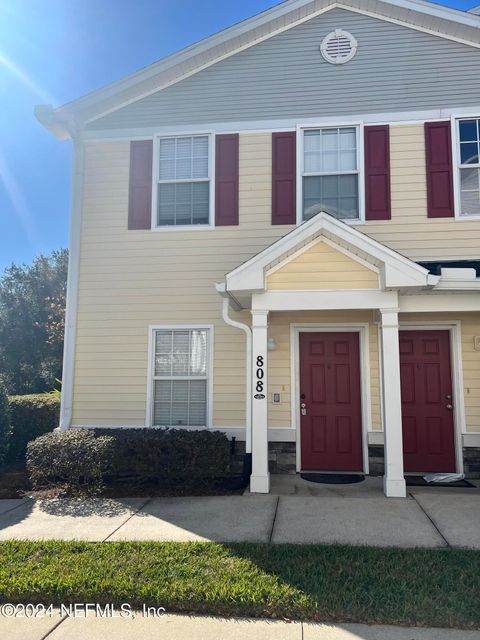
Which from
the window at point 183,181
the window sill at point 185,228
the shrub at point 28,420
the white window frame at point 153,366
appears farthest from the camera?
the shrub at point 28,420

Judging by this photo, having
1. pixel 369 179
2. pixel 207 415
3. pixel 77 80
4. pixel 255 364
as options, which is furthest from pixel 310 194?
pixel 77 80

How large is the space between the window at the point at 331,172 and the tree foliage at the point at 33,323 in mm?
13188

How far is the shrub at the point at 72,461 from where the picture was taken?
243 inches

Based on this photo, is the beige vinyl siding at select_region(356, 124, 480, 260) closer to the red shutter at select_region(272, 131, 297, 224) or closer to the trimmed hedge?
the red shutter at select_region(272, 131, 297, 224)

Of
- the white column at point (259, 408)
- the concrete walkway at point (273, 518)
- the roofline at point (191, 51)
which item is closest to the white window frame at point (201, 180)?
the roofline at point (191, 51)

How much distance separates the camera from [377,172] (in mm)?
7371

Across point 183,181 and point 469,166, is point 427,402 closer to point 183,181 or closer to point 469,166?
point 469,166

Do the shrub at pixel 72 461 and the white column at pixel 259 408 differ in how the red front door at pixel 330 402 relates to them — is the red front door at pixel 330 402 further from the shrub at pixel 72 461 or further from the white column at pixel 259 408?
the shrub at pixel 72 461

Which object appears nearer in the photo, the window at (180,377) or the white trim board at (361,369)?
the white trim board at (361,369)

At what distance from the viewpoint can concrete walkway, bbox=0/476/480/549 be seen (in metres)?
4.48

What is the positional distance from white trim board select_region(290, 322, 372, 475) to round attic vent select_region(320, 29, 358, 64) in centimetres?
456

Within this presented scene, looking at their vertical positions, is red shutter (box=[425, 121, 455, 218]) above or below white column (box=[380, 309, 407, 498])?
above

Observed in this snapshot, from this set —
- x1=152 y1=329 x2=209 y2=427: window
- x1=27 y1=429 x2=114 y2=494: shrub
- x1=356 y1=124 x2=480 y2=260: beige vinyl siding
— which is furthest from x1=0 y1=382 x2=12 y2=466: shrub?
x1=356 y1=124 x2=480 y2=260: beige vinyl siding

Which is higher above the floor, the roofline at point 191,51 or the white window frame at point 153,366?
the roofline at point 191,51
